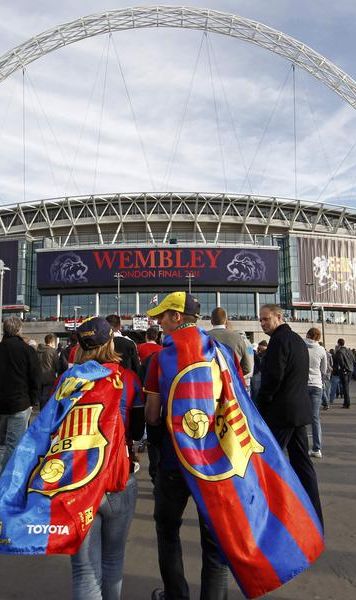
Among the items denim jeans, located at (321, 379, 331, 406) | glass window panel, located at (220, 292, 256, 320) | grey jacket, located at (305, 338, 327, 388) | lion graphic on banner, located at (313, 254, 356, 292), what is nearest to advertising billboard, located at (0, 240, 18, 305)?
glass window panel, located at (220, 292, 256, 320)

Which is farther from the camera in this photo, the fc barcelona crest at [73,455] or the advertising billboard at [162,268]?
the advertising billboard at [162,268]

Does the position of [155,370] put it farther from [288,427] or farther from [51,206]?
[51,206]

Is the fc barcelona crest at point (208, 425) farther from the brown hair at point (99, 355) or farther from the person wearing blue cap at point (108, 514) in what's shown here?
the brown hair at point (99, 355)

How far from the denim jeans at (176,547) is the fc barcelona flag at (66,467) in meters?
0.35

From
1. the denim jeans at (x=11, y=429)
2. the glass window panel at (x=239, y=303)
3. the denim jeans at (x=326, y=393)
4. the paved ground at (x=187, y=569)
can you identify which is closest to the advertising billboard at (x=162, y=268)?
the glass window panel at (x=239, y=303)

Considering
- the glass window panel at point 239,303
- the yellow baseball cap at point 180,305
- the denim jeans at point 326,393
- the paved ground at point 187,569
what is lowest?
the paved ground at point 187,569

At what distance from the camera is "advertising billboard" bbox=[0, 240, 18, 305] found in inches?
2490

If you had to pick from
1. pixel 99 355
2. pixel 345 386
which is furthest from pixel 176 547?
pixel 345 386

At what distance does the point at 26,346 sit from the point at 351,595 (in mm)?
3971

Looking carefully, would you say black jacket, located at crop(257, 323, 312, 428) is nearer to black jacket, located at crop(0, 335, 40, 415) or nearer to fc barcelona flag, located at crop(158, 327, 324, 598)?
fc barcelona flag, located at crop(158, 327, 324, 598)

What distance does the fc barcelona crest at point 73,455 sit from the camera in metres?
1.92

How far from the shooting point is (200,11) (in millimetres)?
40656

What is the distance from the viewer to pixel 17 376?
5074mm

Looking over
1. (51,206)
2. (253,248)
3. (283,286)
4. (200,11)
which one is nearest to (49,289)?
(51,206)
